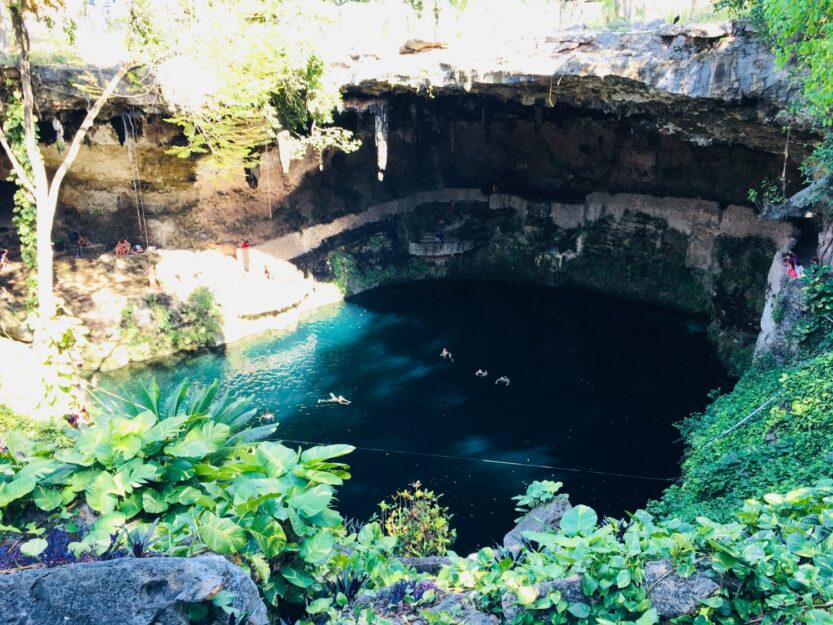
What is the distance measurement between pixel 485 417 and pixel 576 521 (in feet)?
32.3

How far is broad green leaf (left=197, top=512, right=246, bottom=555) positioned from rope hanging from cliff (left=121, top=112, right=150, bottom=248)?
15928mm

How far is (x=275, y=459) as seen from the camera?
172 inches

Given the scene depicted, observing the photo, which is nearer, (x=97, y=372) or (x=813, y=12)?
(x=813, y=12)

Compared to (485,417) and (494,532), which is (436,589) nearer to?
(494,532)

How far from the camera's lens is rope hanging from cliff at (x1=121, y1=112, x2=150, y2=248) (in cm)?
1767

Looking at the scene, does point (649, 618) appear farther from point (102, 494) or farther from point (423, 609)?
point (102, 494)

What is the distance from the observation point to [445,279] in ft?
78.8

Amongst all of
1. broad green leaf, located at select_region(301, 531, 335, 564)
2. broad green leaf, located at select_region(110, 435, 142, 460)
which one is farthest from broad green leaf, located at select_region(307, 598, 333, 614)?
broad green leaf, located at select_region(110, 435, 142, 460)

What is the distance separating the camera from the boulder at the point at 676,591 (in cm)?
366

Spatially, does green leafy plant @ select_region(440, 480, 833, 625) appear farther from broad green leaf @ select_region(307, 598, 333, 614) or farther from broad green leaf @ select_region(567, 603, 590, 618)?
broad green leaf @ select_region(307, 598, 333, 614)

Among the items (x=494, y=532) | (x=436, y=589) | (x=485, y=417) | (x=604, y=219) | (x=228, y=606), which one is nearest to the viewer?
(x=228, y=606)

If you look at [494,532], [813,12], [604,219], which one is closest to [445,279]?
[604,219]

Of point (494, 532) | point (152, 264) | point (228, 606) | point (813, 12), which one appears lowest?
point (494, 532)

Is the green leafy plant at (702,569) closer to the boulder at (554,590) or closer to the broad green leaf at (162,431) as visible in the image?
the boulder at (554,590)
